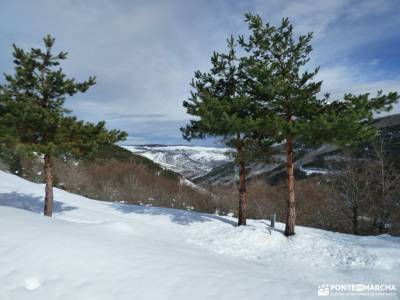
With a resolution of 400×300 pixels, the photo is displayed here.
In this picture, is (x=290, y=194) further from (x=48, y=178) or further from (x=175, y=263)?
(x=48, y=178)

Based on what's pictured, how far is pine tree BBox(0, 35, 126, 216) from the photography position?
1232cm

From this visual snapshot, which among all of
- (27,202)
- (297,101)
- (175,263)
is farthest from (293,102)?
(27,202)

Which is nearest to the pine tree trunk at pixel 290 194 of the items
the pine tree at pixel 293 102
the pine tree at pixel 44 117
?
the pine tree at pixel 293 102

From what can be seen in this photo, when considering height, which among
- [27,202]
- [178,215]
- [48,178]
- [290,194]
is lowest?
[178,215]

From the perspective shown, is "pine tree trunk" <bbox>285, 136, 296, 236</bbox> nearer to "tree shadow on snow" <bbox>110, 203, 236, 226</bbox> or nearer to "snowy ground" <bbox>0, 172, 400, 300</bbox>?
"snowy ground" <bbox>0, 172, 400, 300</bbox>

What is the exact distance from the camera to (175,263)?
809cm

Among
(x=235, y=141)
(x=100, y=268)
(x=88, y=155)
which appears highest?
(x=235, y=141)

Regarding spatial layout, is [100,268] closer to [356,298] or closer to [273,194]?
[356,298]

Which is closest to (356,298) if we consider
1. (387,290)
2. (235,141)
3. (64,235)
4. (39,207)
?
(387,290)

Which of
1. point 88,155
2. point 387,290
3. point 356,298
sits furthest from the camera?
point 88,155

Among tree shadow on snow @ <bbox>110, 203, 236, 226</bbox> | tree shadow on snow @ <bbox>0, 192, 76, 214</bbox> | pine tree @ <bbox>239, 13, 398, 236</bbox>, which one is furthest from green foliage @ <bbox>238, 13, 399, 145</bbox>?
tree shadow on snow @ <bbox>0, 192, 76, 214</bbox>

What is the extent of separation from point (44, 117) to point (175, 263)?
320 inches

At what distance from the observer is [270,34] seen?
578 inches

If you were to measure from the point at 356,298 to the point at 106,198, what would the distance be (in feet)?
114
